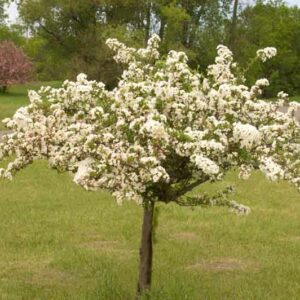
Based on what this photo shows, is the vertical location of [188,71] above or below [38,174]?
above

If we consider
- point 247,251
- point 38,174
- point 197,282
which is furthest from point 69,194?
point 197,282

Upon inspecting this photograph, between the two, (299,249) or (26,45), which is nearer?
(299,249)

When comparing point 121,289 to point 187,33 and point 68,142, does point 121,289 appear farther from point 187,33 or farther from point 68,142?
point 187,33

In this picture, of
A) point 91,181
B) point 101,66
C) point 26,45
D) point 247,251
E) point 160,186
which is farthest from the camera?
point 26,45

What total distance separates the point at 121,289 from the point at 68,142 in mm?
2715

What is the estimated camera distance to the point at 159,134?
642 centimetres

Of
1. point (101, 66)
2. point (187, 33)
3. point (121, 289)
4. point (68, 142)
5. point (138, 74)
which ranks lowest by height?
point (121, 289)

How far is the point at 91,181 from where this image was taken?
6.82 meters

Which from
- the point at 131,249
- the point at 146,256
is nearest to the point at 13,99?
the point at 131,249

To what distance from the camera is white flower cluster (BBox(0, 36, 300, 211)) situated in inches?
264

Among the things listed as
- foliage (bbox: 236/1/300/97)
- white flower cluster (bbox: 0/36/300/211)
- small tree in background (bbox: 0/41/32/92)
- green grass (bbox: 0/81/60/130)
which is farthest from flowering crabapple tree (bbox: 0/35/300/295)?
foliage (bbox: 236/1/300/97)

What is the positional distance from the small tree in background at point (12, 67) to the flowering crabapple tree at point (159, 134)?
44950mm

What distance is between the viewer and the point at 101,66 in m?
52.1

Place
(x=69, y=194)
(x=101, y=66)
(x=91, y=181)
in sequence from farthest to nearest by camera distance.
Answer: (x=101, y=66), (x=69, y=194), (x=91, y=181)
